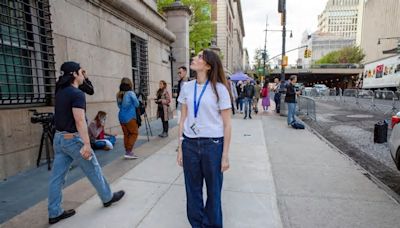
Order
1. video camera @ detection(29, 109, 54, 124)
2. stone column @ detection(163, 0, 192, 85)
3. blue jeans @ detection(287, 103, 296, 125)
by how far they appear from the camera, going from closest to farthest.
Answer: video camera @ detection(29, 109, 54, 124) → blue jeans @ detection(287, 103, 296, 125) → stone column @ detection(163, 0, 192, 85)

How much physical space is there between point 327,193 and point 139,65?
319 inches

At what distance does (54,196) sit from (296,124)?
812 centimetres

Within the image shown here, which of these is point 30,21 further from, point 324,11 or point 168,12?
point 324,11

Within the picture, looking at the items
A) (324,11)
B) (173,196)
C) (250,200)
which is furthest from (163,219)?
(324,11)

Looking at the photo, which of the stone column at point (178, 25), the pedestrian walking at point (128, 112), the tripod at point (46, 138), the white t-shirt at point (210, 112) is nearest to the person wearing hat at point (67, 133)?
the white t-shirt at point (210, 112)

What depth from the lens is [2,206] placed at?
11.7 ft

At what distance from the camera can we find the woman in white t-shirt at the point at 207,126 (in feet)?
8.32

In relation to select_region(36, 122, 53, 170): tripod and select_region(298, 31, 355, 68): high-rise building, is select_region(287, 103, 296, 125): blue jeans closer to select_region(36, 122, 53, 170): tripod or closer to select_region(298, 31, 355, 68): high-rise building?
select_region(36, 122, 53, 170): tripod

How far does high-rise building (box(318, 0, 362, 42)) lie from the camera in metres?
142

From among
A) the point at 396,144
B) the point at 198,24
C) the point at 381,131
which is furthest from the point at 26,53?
the point at 198,24

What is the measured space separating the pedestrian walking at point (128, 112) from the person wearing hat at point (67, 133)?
2.35 m

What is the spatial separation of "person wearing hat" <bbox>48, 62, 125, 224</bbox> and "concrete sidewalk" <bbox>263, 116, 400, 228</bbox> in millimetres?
2477

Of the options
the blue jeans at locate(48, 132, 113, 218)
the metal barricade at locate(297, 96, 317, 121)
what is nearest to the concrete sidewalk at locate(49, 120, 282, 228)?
the blue jeans at locate(48, 132, 113, 218)

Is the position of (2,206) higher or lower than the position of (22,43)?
lower
